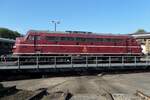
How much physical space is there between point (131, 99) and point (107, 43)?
61.7 ft

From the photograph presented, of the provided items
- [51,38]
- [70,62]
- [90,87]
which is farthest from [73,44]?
[90,87]

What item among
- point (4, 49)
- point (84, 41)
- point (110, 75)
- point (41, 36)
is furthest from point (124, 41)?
point (4, 49)

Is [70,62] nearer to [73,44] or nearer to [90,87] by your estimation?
[73,44]

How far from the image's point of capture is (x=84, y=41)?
1272 inches

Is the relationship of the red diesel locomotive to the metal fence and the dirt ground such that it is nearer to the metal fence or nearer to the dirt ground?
the metal fence

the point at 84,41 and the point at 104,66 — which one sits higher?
the point at 84,41

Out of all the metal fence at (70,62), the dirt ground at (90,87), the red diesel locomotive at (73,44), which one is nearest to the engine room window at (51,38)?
the red diesel locomotive at (73,44)

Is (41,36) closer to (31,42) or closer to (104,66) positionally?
(31,42)

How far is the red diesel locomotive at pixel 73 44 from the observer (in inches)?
1189

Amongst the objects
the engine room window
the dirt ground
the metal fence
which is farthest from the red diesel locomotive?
the dirt ground

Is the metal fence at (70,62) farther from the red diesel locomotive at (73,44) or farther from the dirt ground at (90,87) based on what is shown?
the dirt ground at (90,87)

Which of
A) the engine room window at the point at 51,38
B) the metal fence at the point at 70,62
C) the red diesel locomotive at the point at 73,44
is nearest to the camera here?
the metal fence at the point at 70,62

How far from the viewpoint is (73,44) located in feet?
104

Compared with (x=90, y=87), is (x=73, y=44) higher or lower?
higher
